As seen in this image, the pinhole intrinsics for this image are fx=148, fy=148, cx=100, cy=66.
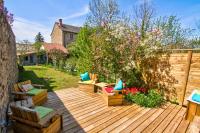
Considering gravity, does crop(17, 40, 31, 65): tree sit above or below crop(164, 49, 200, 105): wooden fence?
above

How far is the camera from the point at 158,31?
641 cm

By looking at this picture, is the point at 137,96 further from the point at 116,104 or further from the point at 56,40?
the point at 56,40

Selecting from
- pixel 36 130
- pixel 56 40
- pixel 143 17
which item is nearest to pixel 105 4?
pixel 143 17

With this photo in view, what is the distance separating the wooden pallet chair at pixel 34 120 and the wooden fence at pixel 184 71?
14.1 ft

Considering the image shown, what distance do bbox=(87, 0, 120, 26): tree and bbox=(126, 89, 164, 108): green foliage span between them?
890cm

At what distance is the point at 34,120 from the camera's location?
9.43 ft

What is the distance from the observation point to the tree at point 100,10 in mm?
13145

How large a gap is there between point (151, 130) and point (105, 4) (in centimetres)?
1237

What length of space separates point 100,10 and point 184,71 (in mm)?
10647

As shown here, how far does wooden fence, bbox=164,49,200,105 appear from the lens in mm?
4863

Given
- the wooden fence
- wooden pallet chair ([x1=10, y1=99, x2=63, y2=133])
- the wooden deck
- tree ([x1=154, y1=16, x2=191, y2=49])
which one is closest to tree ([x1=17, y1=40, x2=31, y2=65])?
the wooden deck

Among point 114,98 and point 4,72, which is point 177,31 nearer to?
point 114,98

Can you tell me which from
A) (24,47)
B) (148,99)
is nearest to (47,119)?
(148,99)

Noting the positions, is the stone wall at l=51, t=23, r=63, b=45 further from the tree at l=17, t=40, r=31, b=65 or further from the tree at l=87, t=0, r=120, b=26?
the tree at l=87, t=0, r=120, b=26
